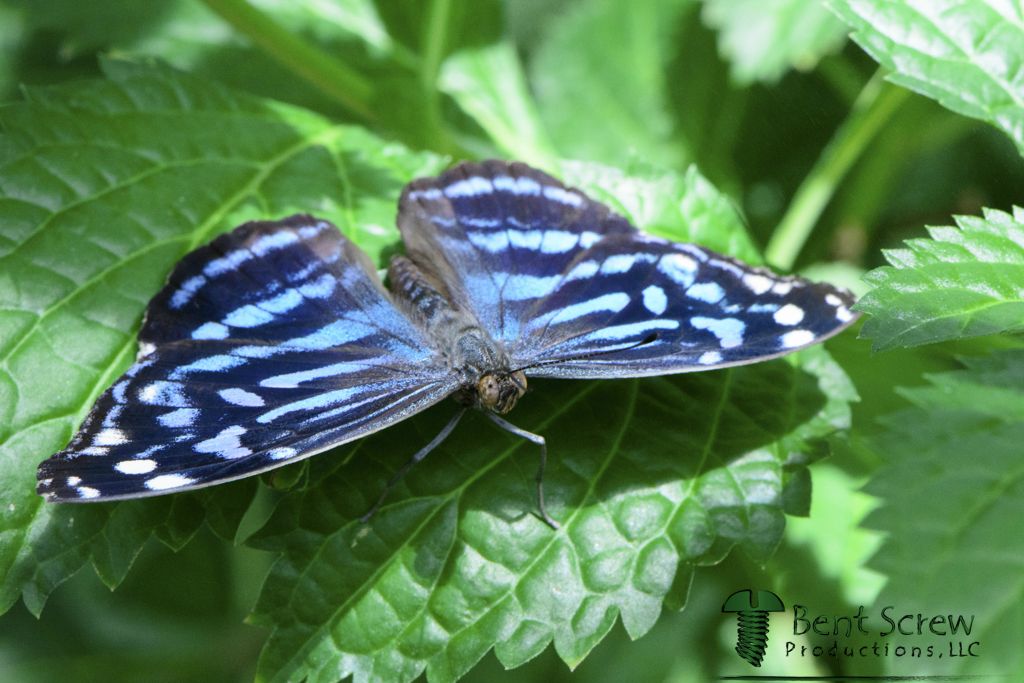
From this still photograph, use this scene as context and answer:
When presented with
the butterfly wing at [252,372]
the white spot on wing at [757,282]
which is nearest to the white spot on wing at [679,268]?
the white spot on wing at [757,282]

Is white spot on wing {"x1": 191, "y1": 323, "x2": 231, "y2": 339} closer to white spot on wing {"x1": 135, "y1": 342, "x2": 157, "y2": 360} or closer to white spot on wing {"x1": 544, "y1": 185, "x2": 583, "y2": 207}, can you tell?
white spot on wing {"x1": 135, "y1": 342, "x2": 157, "y2": 360}

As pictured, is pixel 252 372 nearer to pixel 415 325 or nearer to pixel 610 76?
pixel 415 325

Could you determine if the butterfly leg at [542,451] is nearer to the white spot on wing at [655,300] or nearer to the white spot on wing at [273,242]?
the white spot on wing at [655,300]

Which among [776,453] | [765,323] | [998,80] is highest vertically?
[998,80]

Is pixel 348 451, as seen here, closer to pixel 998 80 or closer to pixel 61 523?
pixel 61 523

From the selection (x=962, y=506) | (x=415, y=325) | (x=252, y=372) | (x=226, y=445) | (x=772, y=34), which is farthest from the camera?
(x=772, y=34)

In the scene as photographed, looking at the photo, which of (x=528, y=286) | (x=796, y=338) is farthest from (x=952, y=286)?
(x=528, y=286)

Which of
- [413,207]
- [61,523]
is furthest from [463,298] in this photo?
[61,523]
